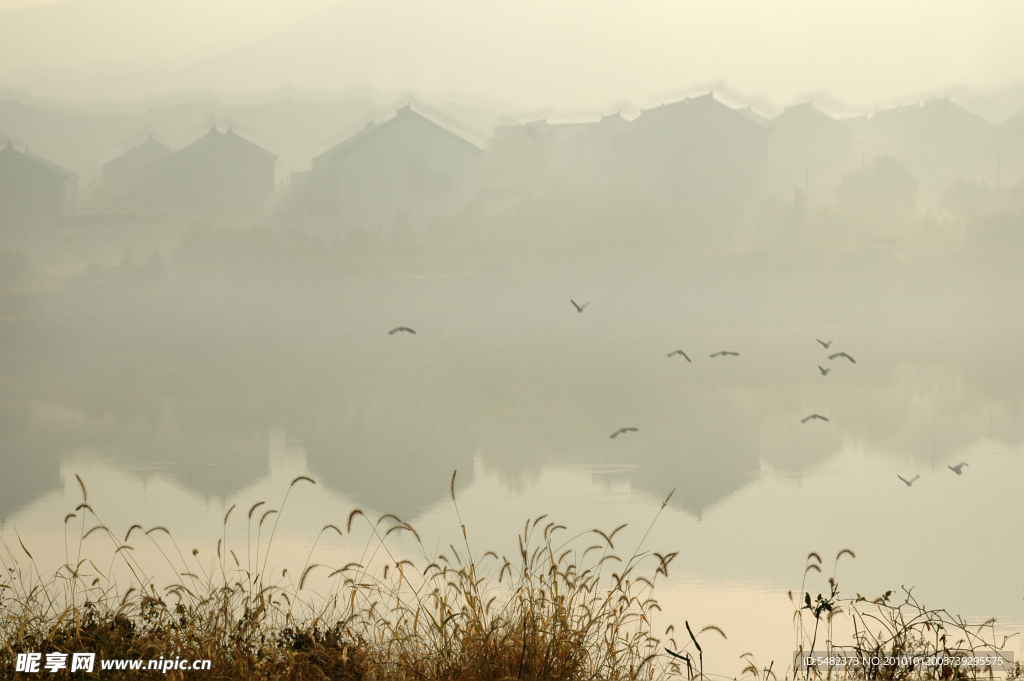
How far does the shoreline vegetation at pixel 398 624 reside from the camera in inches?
101

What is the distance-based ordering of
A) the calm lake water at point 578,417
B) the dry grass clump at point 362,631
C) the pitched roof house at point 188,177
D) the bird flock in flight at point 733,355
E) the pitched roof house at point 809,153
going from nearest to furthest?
the dry grass clump at point 362,631 → the calm lake water at point 578,417 → the bird flock in flight at point 733,355 → the pitched roof house at point 188,177 → the pitched roof house at point 809,153

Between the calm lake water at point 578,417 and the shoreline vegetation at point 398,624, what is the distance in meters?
0.13

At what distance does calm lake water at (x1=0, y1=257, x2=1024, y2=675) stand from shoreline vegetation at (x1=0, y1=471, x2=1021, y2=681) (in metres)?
0.13

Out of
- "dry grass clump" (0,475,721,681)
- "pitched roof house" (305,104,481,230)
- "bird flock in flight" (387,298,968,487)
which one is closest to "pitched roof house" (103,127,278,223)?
"pitched roof house" (305,104,481,230)

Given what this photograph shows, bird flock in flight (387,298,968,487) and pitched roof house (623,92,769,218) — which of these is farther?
pitched roof house (623,92,769,218)

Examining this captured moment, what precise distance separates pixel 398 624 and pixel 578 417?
1.80 meters

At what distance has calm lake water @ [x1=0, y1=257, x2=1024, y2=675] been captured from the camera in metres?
3.91

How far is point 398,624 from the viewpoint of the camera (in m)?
2.60

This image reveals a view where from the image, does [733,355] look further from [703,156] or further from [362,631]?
[362,631]

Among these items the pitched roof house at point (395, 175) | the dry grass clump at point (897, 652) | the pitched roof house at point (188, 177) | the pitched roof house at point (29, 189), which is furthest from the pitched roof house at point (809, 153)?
the pitched roof house at point (29, 189)

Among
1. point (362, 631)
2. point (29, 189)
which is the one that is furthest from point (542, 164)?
point (29, 189)

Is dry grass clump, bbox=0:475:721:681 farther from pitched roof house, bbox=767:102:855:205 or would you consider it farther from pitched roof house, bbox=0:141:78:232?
pitched roof house, bbox=767:102:855:205

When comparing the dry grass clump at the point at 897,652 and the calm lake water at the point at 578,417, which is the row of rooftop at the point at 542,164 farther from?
the dry grass clump at the point at 897,652

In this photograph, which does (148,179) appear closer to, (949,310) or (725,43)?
(725,43)
